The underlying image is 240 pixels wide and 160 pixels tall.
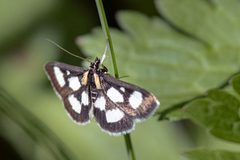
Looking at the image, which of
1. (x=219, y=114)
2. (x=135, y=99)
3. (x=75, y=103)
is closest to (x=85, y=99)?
(x=75, y=103)

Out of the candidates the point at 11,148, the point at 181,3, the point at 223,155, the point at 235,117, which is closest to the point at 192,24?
the point at 181,3

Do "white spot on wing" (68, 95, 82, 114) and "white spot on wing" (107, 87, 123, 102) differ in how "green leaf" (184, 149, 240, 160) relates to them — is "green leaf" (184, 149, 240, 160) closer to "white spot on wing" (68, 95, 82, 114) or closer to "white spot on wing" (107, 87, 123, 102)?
"white spot on wing" (107, 87, 123, 102)

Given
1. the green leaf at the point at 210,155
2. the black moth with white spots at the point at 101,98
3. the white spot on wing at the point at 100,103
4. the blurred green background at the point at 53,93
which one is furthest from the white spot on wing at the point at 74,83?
the green leaf at the point at 210,155

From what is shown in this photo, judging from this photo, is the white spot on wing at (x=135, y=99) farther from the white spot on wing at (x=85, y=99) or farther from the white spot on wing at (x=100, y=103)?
the white spot on wing at (x=85, y=99)

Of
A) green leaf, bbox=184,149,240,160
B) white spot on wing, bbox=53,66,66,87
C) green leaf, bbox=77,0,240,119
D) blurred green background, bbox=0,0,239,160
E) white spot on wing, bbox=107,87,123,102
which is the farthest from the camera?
blurred green background, bbox=0,0,239,160

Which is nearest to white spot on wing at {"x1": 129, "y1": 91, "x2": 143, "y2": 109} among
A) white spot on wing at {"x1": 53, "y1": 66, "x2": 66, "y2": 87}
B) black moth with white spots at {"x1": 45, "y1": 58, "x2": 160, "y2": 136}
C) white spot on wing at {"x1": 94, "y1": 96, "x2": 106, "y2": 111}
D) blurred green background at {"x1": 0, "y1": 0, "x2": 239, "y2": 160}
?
black moth with white spots at {"x1": 45, "y1": 58, "x2": 160, "y2": 136}

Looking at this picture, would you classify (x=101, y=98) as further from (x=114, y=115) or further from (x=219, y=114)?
(x=219, y=114)

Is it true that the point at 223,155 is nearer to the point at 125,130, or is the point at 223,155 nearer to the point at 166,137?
the point at 125,130
